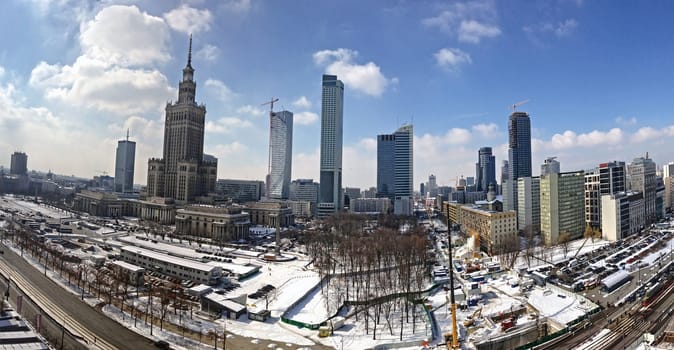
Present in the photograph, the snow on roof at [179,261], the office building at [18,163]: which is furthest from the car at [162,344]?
the office building at [18,163]

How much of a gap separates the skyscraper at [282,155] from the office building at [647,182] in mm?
138957

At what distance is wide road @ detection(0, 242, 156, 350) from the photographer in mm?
24312

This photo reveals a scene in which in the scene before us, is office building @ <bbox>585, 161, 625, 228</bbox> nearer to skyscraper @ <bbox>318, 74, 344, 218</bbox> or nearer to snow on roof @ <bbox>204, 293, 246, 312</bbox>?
snow on roof @ <bbox>204, 293, 246, 312</bbox>

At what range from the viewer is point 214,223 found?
236 feet

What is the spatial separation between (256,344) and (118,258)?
115 feet

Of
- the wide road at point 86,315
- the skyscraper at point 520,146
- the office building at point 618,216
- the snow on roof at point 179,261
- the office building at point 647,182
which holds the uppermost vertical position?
the skyscraper at point 520,146

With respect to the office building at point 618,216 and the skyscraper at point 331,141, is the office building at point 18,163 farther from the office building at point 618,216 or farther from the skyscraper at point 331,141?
the office building at point 618,216

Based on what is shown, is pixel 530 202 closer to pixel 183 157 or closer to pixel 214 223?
pixel 214 223

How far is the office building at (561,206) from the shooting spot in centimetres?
6009

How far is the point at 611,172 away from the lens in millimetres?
66375

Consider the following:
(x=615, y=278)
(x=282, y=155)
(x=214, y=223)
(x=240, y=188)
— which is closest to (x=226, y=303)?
(x=615, y=278)

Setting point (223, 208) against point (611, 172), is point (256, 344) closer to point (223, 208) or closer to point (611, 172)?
point (223, 208)

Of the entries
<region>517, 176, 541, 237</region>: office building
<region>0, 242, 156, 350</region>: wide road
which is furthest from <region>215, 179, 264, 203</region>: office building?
<region>0, 242, 156, 350</region>: wide road

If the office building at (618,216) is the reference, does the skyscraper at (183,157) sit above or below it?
above
